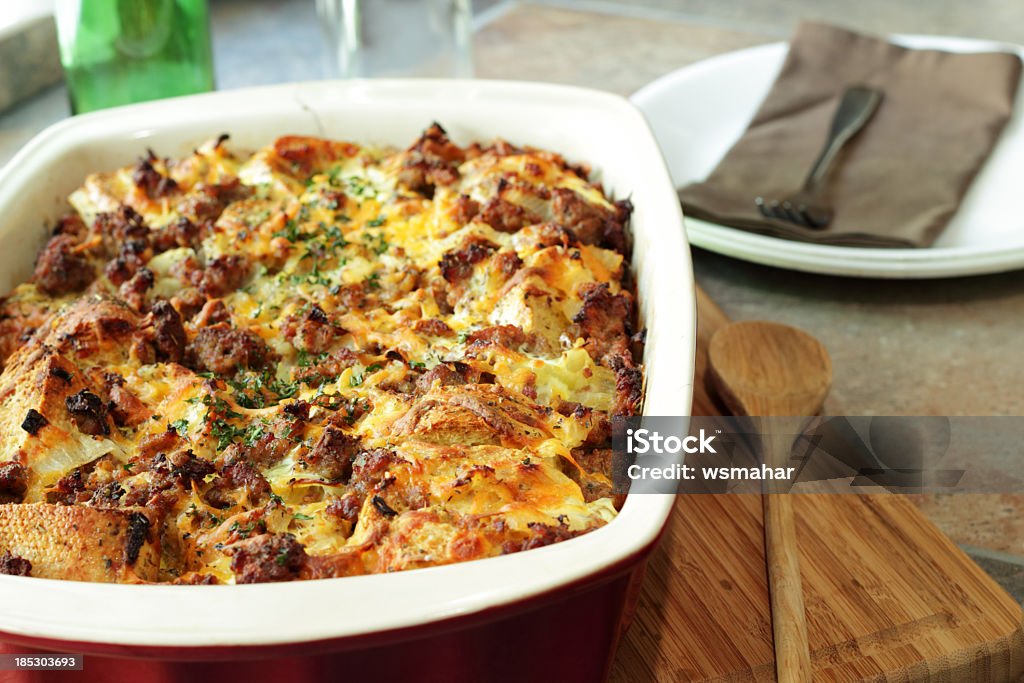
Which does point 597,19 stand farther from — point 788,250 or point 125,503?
point 125,503

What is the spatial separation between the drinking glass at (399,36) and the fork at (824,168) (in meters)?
0.97

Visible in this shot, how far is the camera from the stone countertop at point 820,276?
2111 millimetres

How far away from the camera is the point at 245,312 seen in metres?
1.83

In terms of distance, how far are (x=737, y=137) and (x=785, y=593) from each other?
1640 millimetres

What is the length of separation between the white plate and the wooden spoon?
0.88 ft

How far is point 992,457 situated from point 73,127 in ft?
6.12

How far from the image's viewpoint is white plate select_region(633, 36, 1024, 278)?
227cm

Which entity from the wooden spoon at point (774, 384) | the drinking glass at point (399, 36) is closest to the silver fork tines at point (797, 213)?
the wooden spoon at point (774, 384)

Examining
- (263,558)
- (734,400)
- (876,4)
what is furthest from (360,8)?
(876,4)

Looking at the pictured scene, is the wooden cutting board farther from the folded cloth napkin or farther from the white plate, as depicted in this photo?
the folded cloth napkin

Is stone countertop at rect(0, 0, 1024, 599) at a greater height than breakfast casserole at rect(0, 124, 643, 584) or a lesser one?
lesser

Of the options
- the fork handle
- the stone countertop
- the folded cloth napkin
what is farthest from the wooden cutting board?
the fork handle

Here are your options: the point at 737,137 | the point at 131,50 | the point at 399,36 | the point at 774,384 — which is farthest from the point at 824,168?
the point at 131,50

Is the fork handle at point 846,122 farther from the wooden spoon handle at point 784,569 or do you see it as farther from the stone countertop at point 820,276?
the wooden spoon handle at point 784,569
